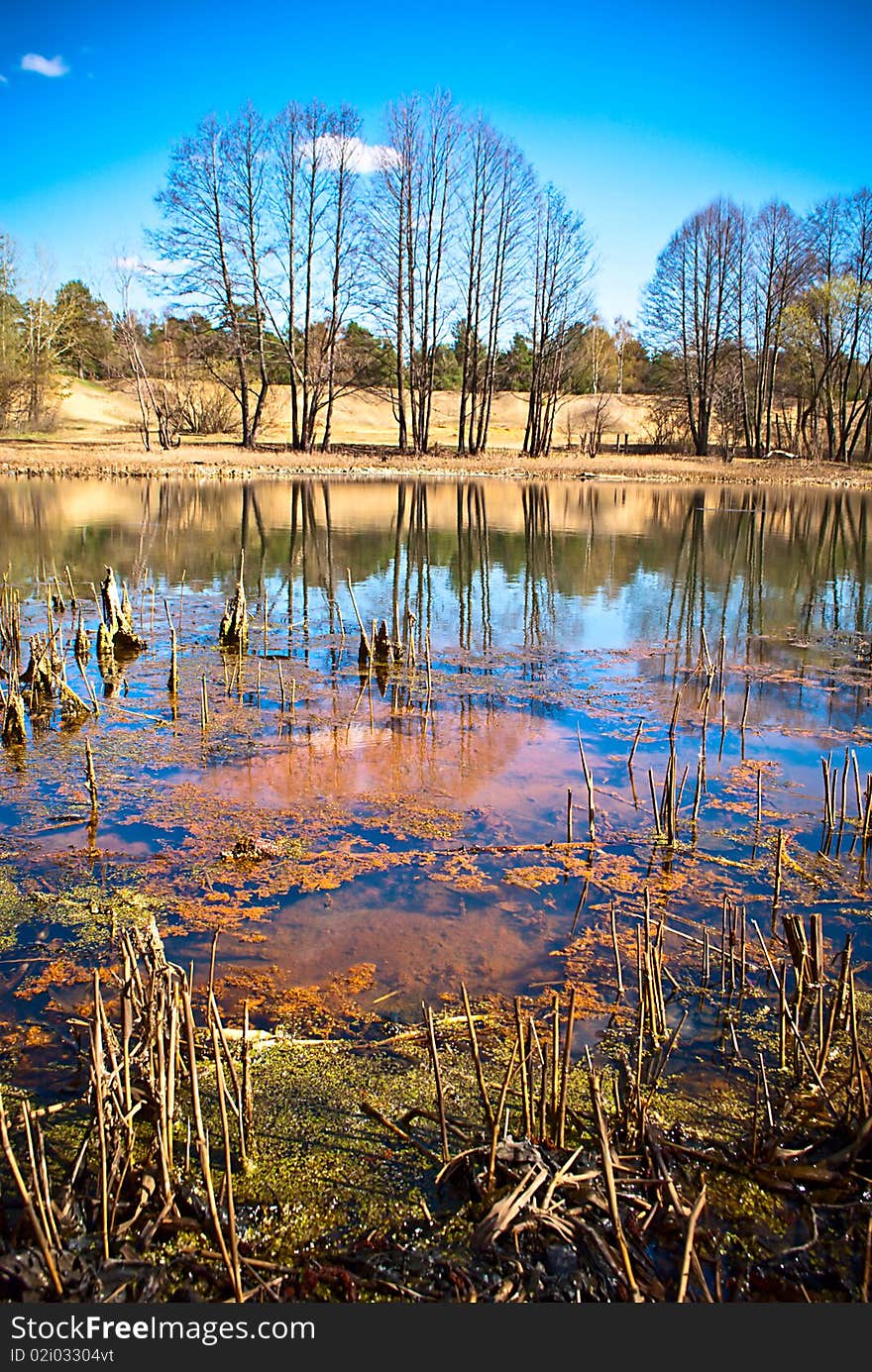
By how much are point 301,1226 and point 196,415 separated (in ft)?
184

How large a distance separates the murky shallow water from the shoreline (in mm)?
21735

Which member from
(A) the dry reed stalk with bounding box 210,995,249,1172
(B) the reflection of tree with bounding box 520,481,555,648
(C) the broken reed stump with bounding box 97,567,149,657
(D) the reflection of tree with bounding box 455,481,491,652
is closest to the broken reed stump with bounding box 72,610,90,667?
(C) the broken reed stump with bounding box 97,567,149,657

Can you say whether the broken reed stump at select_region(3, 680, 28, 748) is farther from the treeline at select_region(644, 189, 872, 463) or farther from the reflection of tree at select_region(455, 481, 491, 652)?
the treeline at select_region(644, 189, 872, 463)

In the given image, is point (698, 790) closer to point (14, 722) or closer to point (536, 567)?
point (14, 722)

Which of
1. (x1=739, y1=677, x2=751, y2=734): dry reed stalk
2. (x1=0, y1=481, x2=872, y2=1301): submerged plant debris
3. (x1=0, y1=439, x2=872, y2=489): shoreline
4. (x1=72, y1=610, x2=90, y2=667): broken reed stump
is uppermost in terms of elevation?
(x1=0, y1=439, x2=872, y2=489): shoreline

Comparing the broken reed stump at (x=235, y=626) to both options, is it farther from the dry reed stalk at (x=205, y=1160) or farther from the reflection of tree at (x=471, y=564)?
the dry reed stalk at (x=205, y=1160)

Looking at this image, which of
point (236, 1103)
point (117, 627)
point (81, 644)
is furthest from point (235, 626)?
point (236, 1103)

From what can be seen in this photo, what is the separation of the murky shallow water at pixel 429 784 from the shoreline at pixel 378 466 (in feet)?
71.3

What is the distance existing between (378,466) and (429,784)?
37.4 meters

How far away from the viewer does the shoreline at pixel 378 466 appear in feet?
120

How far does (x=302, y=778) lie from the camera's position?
6980 mm

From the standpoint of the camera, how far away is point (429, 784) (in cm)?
696

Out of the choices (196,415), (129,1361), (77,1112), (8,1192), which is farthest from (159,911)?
(196,415)

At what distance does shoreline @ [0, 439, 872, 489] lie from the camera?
36.7m
